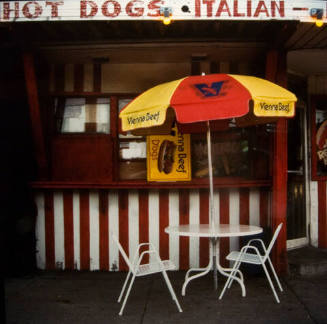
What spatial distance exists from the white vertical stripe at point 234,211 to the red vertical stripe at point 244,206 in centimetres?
4

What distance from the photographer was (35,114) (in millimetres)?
5973

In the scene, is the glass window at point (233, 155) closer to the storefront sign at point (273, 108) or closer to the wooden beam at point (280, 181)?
the wooden beam at point (280, 181)

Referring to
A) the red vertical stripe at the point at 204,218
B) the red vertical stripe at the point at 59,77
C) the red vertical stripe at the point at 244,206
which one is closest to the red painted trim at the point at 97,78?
the red vertical stripe at the point at 59,77

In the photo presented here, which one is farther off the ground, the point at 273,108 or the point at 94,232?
the point at 273,108

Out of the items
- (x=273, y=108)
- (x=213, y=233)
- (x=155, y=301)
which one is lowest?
(x=155, y=301)

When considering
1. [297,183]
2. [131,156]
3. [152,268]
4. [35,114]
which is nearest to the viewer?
[152,268]

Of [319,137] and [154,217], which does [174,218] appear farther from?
[319,137]

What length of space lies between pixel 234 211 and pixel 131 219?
148cm

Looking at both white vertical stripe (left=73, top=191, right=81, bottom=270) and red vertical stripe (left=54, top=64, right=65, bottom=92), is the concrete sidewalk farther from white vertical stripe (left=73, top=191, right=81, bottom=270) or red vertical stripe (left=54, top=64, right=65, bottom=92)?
red vertical stripe (left=54, top=64, right=65, bottom=92)

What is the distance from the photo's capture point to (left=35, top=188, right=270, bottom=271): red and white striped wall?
6262 mm

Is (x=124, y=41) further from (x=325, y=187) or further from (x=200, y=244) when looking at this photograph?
(x=325, y=187)

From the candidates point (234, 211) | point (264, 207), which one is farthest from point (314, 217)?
point (234, 211)

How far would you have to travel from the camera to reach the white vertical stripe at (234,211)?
6270 millimetres

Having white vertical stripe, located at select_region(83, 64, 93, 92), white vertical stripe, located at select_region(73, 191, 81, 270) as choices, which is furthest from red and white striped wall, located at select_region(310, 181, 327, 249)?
white vertical stripe, located at select_region(83, 64, 93, 92)
